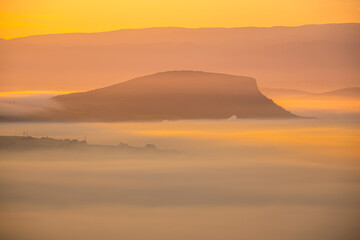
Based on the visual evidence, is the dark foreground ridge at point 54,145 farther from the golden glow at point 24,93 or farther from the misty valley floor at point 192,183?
→ the golden glow at point 24,93

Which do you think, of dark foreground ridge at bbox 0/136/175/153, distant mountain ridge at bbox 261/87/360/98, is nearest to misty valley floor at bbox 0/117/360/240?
dark foreground ridge at bbox 0/136/175/153

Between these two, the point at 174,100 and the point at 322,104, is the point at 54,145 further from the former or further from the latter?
the point at 322,104

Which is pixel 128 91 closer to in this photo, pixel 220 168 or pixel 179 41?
pixel 179 41

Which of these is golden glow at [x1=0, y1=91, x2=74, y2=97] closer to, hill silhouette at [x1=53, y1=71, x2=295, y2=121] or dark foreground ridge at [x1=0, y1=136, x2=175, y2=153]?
hill silhouette at [x1=53, y1=71, x2=295, y2=121]

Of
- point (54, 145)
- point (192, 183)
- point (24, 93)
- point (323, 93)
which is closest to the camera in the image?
point (192, 183)

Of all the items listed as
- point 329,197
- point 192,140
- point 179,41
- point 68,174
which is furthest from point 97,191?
point 329,197

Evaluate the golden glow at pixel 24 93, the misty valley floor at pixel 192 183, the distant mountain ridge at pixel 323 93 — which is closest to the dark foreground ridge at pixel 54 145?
the misty valley floor at pixel 192 183

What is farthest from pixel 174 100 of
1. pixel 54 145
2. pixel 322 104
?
pixel 322 104
